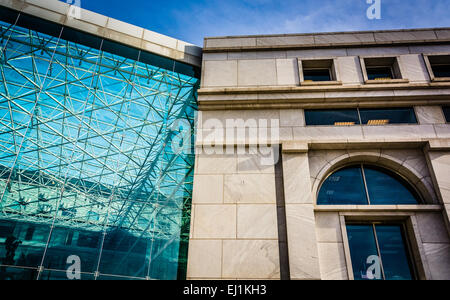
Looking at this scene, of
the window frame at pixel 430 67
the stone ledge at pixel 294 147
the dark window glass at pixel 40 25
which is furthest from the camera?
the dark window glass at pixel 40 25

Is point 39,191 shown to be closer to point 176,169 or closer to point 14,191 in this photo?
point 14,191

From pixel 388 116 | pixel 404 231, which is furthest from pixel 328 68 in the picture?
pixel 404 231

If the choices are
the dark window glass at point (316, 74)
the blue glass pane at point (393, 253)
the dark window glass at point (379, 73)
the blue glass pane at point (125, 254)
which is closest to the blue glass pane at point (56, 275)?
the blue glass pane at point (125, 254)

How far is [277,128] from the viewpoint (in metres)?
9.66

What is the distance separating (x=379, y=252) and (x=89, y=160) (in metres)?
11.9

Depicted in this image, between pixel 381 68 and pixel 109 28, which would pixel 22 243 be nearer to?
pixel 109 28

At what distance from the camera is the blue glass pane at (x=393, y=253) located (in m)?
7.71

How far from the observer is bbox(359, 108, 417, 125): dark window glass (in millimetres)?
9734

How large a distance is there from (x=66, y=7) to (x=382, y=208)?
14789 millimetres

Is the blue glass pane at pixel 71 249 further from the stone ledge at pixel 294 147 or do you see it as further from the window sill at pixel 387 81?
the window sill at pixel 387 81

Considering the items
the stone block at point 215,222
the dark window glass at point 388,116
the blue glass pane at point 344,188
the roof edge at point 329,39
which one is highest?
the roof edge at point 329,39

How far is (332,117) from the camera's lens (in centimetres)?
998

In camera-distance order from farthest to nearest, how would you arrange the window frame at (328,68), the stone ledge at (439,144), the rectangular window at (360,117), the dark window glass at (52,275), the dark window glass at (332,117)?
1. the window frame at (328,68)
2. the dark window glass at (332,117)
3. the rectangular window at (360,117)
4. the stone ledge at (439,144)
5. the dark window glass at (52,275)

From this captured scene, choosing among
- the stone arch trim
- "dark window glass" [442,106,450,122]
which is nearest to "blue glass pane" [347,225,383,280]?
the stone arch trim
